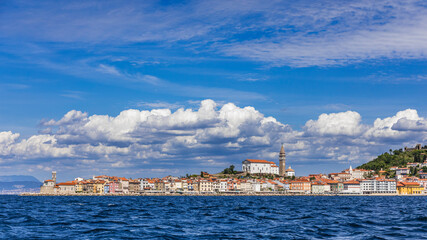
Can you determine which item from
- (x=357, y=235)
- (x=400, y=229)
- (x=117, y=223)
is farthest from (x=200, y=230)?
(x=400, y=229)

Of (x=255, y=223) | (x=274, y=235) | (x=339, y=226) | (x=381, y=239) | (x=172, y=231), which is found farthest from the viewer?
(x=255, y=223)

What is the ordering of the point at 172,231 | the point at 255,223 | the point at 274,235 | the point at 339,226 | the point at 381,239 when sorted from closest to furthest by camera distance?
the point at 381,239 < the point at 274,235 < the point at 172,231 < the point at 339,226 < the point at 255,223

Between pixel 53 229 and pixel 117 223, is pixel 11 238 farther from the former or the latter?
pixel 117 223

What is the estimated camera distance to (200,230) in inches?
1359

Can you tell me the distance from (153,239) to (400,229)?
1869 cm

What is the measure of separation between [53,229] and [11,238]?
16.2ft

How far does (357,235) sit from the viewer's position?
103 feet

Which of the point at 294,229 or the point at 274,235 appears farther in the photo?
the point at 294,229

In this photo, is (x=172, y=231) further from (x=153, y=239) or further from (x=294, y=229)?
(x=294, y=229)

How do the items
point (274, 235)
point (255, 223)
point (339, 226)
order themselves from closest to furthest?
point (274, 235), point (339, 226), point (255, 223)

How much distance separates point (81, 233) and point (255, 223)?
14.9 m

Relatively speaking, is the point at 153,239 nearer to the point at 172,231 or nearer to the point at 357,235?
the point at 172,231

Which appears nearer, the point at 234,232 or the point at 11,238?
the point at 11,238

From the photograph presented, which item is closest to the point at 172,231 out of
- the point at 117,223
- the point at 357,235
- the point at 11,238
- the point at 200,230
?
the point at 200,230
